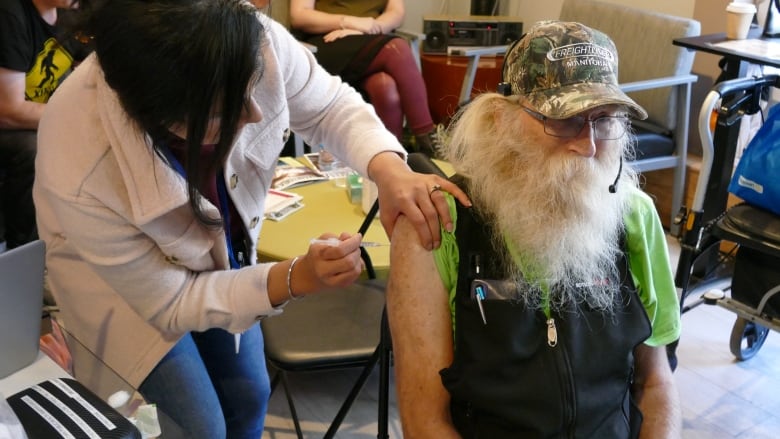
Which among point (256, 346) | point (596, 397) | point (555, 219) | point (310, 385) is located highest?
point (555, 219)

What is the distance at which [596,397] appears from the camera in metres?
1.34

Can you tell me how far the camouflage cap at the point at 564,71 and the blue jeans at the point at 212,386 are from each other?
80 cm

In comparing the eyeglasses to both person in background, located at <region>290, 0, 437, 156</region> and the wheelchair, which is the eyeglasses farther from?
person in background, located at <region>290, 0, 437, 156</region>

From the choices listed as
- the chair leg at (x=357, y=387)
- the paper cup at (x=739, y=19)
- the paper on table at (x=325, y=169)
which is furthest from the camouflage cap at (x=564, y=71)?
the paper cup at (x=739, y=19)

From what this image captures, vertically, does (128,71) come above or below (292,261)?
above

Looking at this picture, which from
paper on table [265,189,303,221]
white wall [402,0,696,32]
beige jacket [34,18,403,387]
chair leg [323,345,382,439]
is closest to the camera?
beige jacket [34,18,403,387]

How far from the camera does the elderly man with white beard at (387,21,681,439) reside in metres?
1.30

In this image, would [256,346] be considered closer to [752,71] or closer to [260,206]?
[260,206]

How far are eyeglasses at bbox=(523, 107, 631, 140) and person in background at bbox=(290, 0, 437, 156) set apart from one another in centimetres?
253

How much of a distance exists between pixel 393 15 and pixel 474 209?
9.88ft

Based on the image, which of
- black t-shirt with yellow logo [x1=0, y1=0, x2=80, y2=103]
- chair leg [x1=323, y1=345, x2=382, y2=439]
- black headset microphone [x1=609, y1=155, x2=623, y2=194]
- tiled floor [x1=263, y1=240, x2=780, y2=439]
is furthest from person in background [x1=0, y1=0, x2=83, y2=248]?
black headset microphone [x1=609, y1=155, x2=623, y2=194]

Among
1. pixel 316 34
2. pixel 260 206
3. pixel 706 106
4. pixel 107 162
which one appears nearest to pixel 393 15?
pixel 316 34

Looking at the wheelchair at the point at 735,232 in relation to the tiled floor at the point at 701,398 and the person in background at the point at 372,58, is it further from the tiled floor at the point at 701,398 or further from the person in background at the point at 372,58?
the person in background at the point at 372,58

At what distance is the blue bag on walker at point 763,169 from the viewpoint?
222cm
